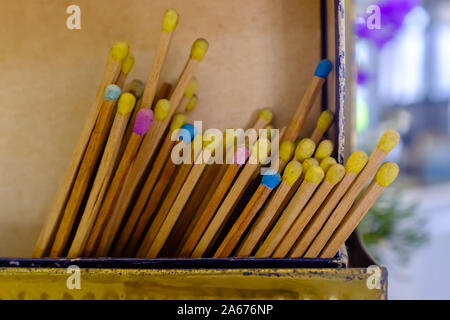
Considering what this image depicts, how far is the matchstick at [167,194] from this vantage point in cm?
46

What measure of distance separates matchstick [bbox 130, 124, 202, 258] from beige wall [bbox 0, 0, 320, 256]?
87mm

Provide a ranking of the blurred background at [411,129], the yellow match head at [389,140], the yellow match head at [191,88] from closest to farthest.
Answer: the yellow match head at [389,140]
the yellow match head at [191,88]
the blurred background at [411,129]

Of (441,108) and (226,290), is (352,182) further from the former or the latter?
(441,108)

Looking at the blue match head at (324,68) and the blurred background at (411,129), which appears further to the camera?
the blurred background at (411,129)

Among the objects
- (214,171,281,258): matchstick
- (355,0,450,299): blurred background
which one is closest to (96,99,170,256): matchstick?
(214,171,281,258): matchstick

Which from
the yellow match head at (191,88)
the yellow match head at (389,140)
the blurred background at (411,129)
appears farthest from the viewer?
the blurred background at (411,129)

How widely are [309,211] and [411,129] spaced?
2960 millimetres

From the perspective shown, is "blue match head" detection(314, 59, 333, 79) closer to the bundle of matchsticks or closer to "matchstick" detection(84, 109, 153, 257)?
the bundle of matchsticks

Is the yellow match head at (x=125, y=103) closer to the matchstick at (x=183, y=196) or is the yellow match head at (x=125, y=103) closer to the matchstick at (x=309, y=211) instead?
the matchstick at (x=183, y=196)

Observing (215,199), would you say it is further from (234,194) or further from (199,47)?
(199,47)

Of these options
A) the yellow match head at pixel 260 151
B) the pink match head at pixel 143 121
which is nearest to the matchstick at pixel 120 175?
the pink match head at pixel 143 121

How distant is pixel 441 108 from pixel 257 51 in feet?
10.7

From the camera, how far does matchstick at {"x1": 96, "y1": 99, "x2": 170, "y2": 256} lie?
0.45 m
